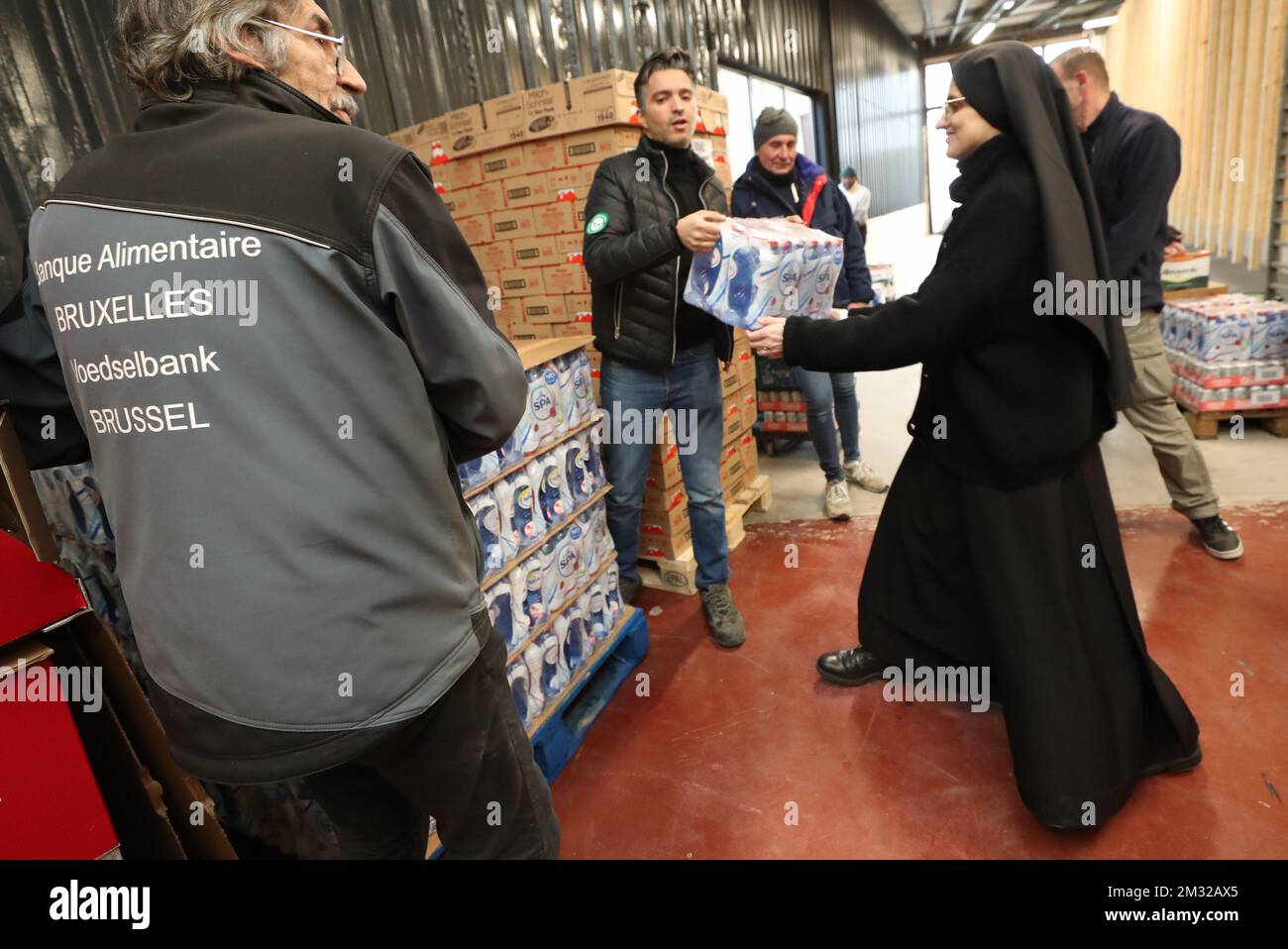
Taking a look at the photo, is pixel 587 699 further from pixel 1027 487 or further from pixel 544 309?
pixel 544 309

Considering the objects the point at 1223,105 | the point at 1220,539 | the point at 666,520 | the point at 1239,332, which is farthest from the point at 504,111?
the point at 1223,105

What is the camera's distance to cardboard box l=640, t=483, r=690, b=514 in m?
Result: 3.24

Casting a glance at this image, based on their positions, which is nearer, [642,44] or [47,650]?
[47,650]

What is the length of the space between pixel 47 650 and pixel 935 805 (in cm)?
213

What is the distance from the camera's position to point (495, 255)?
357 cm

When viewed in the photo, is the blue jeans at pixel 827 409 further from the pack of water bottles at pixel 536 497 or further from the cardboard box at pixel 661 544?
the pack of water bottles at pixel 536 497

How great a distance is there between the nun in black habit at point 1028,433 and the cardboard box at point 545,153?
1.61 meters

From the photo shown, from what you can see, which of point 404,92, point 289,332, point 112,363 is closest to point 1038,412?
point 289,332

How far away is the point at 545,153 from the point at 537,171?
9 centimetres

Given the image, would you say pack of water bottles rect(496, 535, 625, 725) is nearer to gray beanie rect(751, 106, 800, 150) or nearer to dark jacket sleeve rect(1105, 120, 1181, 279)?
gray beanie rect(751, 106, 800, 150)

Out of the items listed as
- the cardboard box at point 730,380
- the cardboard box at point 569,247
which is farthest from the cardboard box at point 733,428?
the cardboard box at point 569,247

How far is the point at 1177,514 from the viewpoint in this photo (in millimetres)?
3512

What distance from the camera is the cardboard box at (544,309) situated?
3.44 meters

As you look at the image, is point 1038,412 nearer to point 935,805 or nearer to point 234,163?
point 935,805
